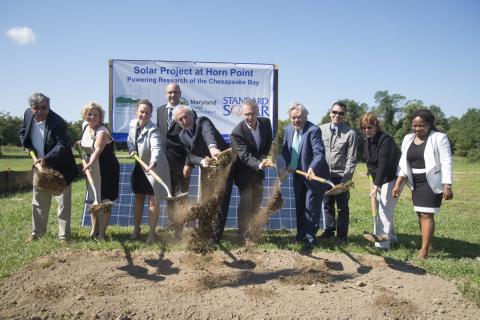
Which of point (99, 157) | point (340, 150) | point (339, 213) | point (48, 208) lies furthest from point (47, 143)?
point (339, 213)

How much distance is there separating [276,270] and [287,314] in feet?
3.30

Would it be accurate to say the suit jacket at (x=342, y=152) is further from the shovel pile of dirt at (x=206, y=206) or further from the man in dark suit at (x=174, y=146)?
the man in dark suit at (x=174, y=146)

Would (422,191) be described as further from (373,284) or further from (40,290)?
(40,290)

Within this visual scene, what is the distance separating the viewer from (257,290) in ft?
12.7

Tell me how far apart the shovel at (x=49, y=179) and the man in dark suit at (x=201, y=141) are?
161 cm

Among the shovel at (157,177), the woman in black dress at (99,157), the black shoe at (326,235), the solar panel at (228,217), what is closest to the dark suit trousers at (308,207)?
the black shoe at (326,235)

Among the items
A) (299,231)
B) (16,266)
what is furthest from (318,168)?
(16,266)

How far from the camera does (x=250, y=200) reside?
5.21 meters

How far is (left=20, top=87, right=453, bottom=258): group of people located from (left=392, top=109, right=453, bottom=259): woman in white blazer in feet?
0.04

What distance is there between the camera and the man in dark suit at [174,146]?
5133mm

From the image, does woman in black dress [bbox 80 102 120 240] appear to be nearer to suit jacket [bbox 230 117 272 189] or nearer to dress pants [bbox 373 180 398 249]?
suit jacket [bbox 230 117 272 189]

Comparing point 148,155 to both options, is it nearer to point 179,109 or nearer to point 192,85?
point 179,109

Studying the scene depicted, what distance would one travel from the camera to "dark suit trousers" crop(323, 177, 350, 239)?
220 inches

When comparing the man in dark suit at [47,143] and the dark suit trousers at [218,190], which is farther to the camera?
the man in dark suit at [47,143]
